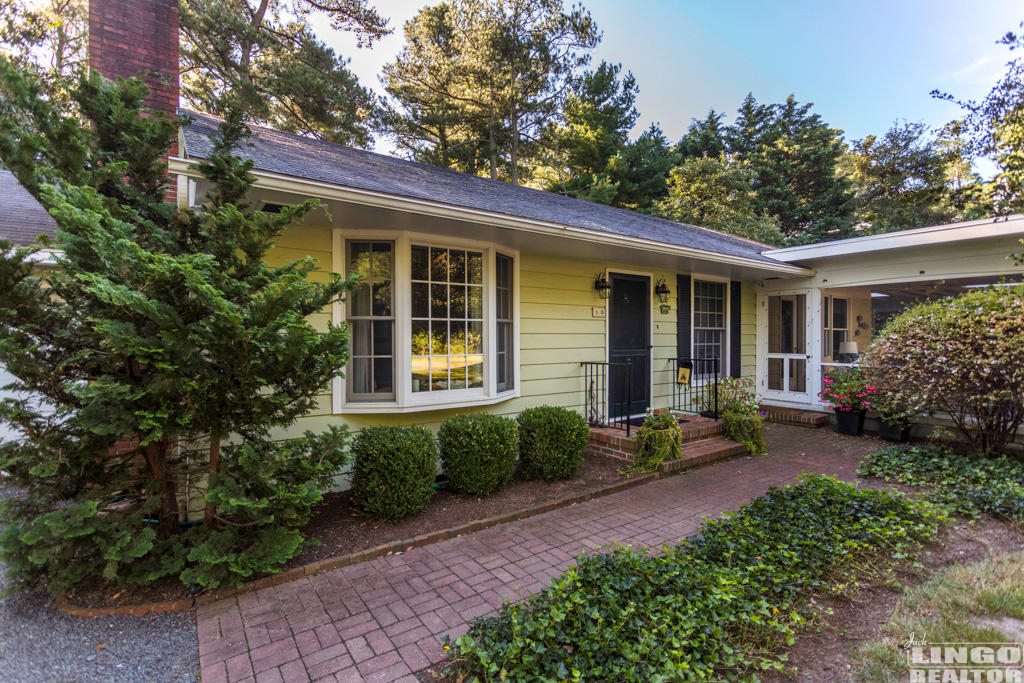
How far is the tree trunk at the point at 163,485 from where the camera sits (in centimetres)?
270

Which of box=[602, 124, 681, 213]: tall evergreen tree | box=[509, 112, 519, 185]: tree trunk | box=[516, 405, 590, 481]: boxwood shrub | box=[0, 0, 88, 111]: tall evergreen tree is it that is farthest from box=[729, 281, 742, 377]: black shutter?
box=[0, 0, 88, 111]: tall evergreen tree

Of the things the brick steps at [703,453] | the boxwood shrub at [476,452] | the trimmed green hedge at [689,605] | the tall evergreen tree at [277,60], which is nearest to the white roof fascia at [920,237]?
the brick steps at [703,453]

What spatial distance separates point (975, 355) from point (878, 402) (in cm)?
160

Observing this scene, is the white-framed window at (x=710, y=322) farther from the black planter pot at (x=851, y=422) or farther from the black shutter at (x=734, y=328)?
the black planter pot at (x=851, y=422)

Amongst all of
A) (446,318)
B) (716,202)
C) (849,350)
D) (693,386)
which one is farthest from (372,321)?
(716,202)

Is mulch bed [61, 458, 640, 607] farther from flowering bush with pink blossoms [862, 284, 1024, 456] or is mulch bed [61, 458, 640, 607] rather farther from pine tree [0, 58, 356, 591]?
flowering bush with pink blossoms [862, 284, 1024, 456]

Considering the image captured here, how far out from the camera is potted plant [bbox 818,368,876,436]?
6332mm

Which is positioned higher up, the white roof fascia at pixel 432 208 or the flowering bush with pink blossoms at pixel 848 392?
the white roof fascia at pixel 432 208

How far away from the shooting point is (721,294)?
7.66 m

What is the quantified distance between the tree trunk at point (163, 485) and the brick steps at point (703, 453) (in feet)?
13.8

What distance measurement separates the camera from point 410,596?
8.45ft

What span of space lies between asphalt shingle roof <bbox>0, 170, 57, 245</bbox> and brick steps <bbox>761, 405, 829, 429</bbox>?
34.0 ft

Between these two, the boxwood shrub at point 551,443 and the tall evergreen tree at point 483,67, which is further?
the tall evergreen tree at point 483,67

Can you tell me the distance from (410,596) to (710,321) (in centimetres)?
656
